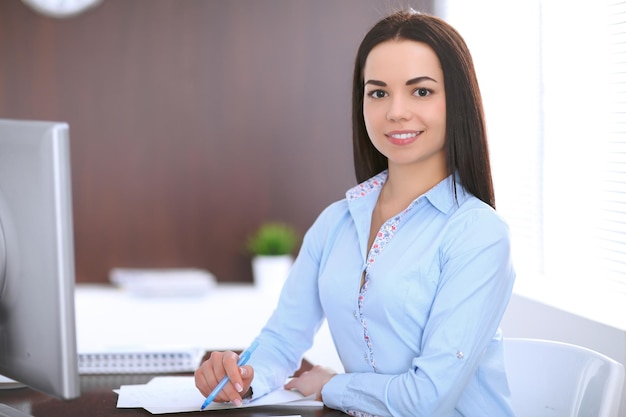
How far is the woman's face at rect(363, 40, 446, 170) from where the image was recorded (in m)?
1.64

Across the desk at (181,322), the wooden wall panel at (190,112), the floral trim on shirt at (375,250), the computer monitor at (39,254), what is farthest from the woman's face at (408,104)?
the wooden wall panel at (190,112)

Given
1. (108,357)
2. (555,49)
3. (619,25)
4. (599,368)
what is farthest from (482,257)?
(555,49)

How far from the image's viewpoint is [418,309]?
1582 millimetres

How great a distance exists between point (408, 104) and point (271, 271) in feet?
6.98

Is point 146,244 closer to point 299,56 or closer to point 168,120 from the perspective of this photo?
point 168,120

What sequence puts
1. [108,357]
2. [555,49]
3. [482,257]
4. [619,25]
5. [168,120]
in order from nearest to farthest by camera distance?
[482,257] < [108,357] < [619,25] < [555,49] < [168,120]

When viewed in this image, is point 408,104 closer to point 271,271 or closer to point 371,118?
point 371,118

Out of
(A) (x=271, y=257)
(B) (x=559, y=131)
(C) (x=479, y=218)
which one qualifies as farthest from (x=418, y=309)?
(A) (x=271, y=257)

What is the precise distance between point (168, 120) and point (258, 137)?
400 millimetres

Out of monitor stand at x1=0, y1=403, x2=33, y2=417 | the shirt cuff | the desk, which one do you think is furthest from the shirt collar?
the desk

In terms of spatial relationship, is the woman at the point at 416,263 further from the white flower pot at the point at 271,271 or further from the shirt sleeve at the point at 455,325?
the white flower pot at the point at 271,271

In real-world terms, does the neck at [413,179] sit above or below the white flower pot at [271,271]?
above

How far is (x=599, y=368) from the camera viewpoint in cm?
162

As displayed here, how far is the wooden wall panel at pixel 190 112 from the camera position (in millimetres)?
3764
